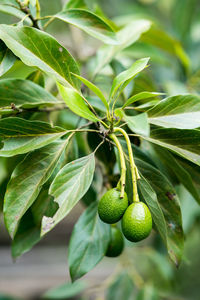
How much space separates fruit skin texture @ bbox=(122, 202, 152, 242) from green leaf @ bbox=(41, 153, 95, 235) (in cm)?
8

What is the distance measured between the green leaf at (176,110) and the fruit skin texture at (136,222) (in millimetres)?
158

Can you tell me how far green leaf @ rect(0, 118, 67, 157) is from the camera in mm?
594

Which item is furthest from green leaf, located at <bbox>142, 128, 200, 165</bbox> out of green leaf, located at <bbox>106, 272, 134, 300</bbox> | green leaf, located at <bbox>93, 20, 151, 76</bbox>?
green leaf, located at <bbox>106, 272, 134, 300</bbox>

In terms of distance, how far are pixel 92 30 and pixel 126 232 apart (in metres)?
0.42

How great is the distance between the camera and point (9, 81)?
0.72 m

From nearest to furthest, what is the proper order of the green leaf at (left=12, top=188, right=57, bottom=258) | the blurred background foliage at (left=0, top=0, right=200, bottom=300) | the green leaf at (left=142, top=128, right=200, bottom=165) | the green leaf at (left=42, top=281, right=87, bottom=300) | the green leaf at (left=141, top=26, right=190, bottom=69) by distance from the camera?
the green leaf at (left=142, top=128, right=200, bottom=165), the green leaf at (left=12, top=188, right=57, bottom=258), the blurred background foliage at (left=0, top=0, right=200, bottom=300), the green leaf at (left=141, top=26, right=190, bottom=69), the green leaf at (left=42, top=281, right=87, bottom=300)

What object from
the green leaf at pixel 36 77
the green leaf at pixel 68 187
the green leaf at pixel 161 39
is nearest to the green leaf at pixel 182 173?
the green leaf at pixel 68 187

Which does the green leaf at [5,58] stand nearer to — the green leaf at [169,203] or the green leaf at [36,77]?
the green leaf at [36,77]

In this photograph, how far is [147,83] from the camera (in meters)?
1.13

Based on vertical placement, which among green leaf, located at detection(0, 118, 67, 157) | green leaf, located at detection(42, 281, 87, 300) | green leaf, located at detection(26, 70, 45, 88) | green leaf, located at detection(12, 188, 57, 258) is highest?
green leaf, located at detection(26, 70, 45, 88)

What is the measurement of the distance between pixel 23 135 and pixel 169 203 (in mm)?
309

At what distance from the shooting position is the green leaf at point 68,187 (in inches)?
21.0

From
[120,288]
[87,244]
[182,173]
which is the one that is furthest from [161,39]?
[120,288]

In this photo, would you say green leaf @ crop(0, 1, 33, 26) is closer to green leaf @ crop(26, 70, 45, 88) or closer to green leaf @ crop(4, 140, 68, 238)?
green leaf @ crop(26, 70, 45, 88)
